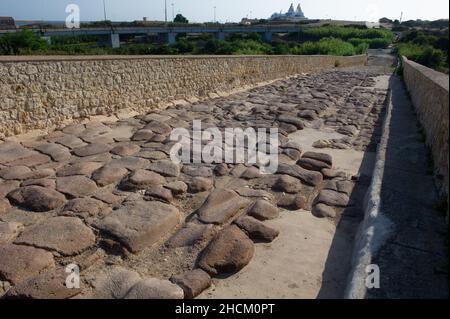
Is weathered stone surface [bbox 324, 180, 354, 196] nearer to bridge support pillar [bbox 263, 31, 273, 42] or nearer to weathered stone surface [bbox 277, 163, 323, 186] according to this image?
weathered stone surface [bbox 277, 163, 323, 186]

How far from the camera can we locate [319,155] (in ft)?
18.5

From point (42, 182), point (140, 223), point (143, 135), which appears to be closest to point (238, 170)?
point (140, 223)

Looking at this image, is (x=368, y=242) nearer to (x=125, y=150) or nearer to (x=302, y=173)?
(x=302, y=173)

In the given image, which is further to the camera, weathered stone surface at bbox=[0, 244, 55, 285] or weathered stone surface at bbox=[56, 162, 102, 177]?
weathered stone surface at bbox=[56, 162, 102, 177]

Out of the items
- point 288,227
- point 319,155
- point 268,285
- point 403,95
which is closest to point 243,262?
point 268,285

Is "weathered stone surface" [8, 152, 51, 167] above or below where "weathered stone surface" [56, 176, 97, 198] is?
above

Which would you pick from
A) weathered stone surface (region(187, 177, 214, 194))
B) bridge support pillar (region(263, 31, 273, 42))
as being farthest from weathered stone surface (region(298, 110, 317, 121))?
bridge support pillar (region(263, 31, 273, 42))

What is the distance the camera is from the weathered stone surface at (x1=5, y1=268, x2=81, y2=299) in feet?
8.50

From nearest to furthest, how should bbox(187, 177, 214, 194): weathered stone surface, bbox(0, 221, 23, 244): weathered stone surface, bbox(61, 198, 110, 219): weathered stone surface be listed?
bbox(0, 221, 23, 244): weathered stone surface → bbox(61, 198, 110, 219): weathered stone surface → bbox(187, 177, 214, 194): weathered stone surface

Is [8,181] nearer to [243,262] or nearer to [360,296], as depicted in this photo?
[243,262]

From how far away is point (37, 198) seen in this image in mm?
3918

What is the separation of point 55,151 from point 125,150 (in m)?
0.99

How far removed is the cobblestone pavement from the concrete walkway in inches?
24.7

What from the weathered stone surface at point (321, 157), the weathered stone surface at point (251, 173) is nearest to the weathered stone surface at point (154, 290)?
the weathered stone surface at point (251, 173)
